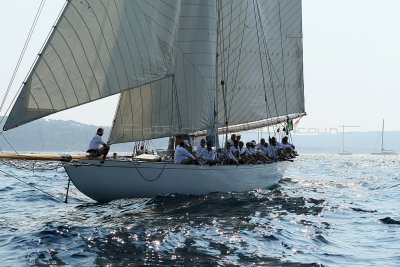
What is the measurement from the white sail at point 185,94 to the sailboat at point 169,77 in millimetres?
38

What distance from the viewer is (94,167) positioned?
62.5 ft

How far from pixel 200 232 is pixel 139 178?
211 inches

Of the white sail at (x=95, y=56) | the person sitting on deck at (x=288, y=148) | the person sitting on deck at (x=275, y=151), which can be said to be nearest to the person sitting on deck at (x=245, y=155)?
the person sitting on deck at (x=275, y=151)

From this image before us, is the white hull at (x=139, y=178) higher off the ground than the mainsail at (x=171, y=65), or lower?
lower

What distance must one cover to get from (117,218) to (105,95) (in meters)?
3.41

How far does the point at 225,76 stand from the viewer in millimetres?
30172

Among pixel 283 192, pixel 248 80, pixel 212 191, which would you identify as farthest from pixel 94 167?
pixel 248 80

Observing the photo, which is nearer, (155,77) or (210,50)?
(155,77)

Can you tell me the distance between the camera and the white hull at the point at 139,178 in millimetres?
19188

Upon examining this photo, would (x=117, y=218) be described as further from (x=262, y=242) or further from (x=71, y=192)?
(x=71, y=192)

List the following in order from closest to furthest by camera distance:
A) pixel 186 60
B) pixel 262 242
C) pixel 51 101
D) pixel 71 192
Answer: pixel 262 242 → pixel 51 101 → pixel 186 60 → pixel 71 192

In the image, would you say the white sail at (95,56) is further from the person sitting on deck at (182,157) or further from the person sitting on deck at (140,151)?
the person sitting on deck at (140,151)

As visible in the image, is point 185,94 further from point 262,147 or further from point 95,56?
point 262,147

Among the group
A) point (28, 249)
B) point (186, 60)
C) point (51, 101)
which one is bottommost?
point (28, 249)
